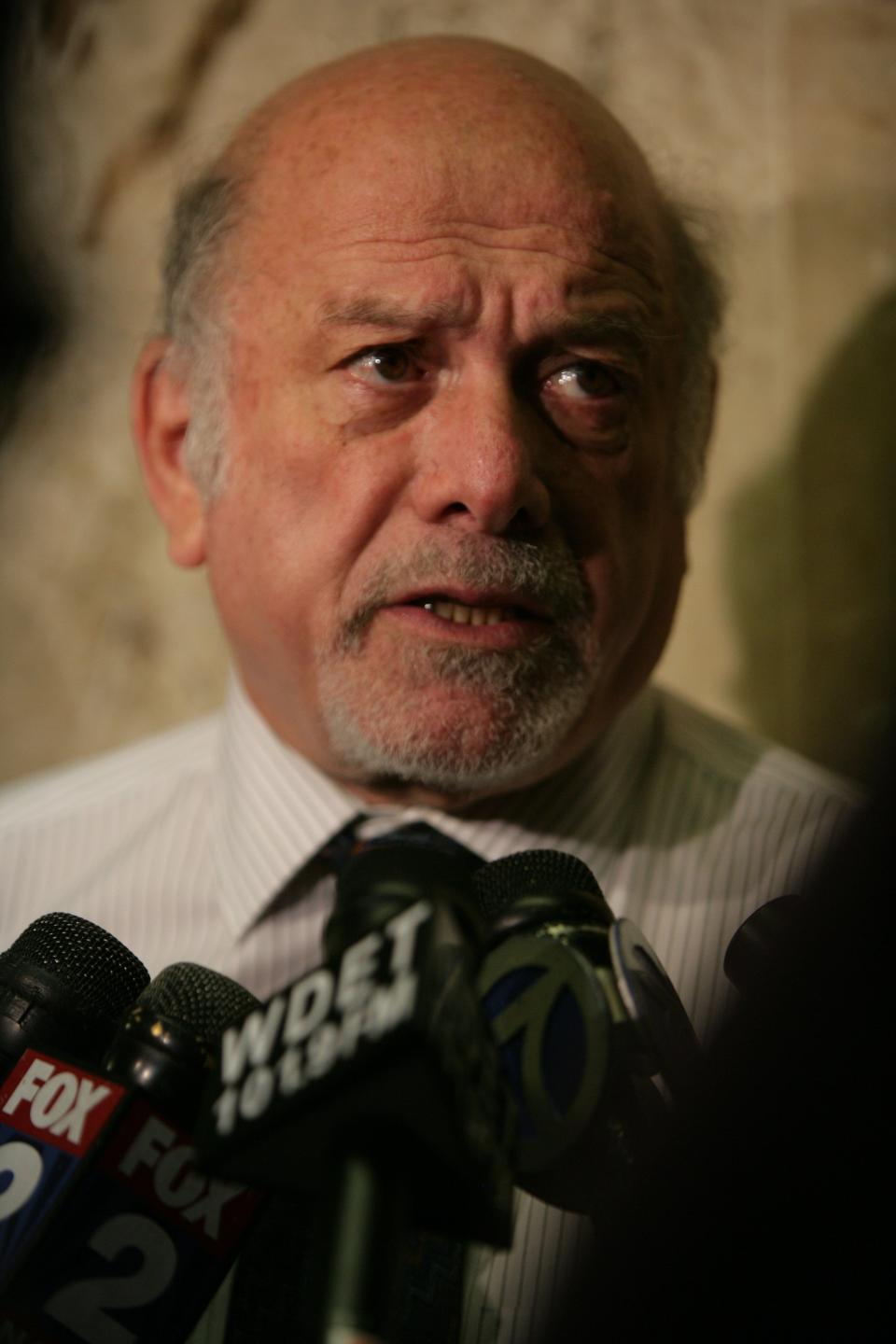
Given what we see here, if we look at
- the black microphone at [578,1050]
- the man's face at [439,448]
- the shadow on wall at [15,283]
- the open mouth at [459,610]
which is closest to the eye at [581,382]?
the man's face at [439,448]

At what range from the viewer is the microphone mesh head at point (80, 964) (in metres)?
0.70

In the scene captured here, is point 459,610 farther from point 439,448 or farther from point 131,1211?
point 131,1211

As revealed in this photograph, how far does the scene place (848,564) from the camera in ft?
6.07

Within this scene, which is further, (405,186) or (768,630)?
(768,630)

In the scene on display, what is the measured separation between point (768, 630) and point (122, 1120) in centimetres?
148

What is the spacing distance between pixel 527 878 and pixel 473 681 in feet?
1.18

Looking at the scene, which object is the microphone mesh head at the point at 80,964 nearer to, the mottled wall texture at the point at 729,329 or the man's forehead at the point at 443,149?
the man's forehead at the point at 443,149

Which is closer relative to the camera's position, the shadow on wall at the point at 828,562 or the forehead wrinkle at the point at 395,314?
the forehead wrinkle at the point at 395,314

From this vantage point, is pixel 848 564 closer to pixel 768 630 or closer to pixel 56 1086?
pixel 768 630

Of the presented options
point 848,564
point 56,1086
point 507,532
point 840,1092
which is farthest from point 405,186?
point 848,564

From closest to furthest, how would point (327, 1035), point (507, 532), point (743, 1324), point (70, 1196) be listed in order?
point (743, 1324), point (327, 1035), point (70, 1196), point (507, 532)

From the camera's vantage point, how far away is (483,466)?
0.98 m

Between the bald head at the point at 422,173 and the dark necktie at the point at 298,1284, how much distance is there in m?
0.61

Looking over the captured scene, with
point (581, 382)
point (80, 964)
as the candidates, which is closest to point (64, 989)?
point (80, 964)
